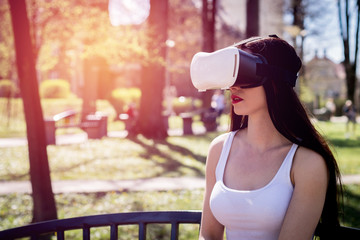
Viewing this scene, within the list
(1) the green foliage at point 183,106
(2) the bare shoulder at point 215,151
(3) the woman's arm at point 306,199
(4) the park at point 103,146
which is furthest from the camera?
(1) the green foliage at point 183,106

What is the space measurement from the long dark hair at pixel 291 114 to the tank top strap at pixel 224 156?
310mm

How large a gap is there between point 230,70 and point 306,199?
0.63 meters

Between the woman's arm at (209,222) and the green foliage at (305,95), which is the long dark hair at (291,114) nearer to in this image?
the woman's arm at (209,222)

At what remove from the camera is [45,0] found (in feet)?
40.9

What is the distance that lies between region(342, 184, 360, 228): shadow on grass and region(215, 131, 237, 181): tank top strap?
3.21 metres

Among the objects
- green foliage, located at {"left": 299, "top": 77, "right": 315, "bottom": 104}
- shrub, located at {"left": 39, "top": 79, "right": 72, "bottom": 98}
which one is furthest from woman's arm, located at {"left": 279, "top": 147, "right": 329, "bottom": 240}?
shrub, located at {"left": 39, "top": 79, "right": 72, "bottom": 98}

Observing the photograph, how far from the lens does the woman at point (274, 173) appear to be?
175cm

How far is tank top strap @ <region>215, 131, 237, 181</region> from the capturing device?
2.03 metres

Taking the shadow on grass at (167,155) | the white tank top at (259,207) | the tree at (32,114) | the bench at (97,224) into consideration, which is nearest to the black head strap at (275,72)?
the white tank top at (259,207)

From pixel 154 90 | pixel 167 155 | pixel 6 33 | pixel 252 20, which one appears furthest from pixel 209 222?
pixel 6 33

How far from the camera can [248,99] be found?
1914mm

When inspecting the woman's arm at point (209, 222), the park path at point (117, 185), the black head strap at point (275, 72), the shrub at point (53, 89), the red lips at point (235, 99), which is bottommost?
the shrub at point (53, 89)

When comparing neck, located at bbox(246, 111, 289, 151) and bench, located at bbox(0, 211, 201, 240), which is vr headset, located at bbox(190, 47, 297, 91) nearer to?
neck, located at bbox(246, 111, 289, 151)

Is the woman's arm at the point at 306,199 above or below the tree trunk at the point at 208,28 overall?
below
